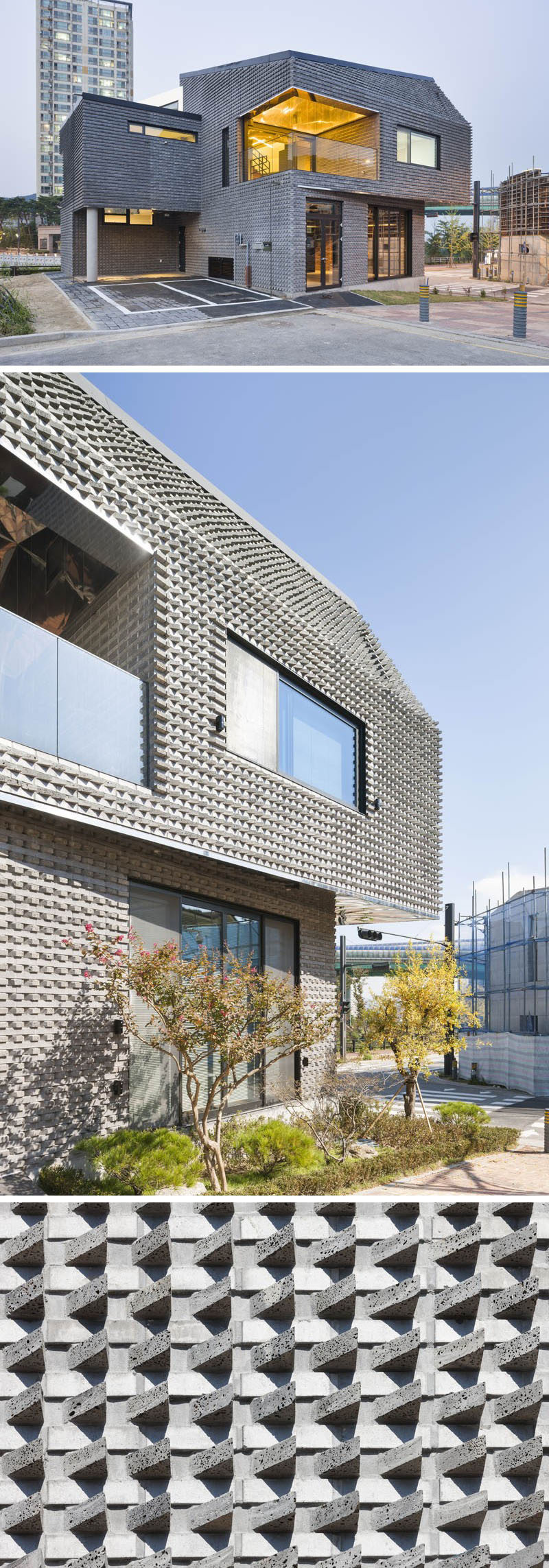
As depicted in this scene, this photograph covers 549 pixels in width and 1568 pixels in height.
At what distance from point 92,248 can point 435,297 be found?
964 centimetres

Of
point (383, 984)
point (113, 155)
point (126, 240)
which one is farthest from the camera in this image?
point (126, 240)

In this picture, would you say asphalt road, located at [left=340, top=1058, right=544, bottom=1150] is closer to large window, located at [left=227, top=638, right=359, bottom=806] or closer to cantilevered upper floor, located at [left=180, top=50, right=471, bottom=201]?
large window, located at [left=227, top=638, right=359, bottom=806]

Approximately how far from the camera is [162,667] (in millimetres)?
9312

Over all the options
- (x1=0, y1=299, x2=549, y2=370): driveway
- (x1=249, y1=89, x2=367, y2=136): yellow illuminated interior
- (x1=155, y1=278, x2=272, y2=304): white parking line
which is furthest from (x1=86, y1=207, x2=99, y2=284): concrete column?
(x1=0, y1=299, x2=549, y2=370): driveway

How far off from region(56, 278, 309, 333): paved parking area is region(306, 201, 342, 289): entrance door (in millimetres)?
1590

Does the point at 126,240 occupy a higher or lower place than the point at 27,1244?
higher

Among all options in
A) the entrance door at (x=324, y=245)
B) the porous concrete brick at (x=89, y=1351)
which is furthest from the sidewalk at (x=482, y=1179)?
the entrance door at (x=324, y=245)

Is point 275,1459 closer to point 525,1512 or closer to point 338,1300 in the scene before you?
point 338,1300

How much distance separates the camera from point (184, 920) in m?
10.3

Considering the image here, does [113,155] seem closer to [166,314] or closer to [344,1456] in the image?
[166,314]

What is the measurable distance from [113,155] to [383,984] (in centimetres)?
2331

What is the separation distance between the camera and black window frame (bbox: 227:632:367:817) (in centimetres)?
1158

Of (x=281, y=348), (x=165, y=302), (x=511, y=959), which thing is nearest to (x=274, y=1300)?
(x=281, y=348)

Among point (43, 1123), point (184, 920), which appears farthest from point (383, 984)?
point (43, 1123)
